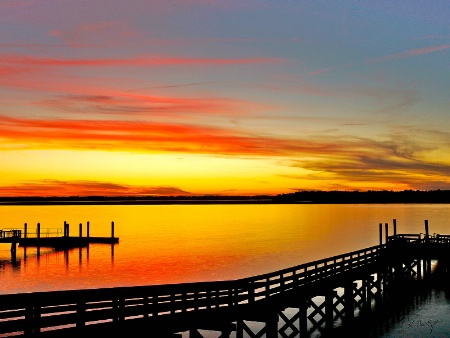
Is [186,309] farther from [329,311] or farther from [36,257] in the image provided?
[36,257]

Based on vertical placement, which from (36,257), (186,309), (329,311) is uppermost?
(186,309)

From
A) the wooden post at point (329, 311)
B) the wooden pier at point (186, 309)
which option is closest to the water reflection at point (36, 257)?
the wooden pier at point (186, 309)

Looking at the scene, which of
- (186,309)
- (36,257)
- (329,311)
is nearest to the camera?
(186,309)

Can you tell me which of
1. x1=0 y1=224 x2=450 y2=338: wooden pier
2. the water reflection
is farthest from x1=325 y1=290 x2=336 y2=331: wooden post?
the water reflection

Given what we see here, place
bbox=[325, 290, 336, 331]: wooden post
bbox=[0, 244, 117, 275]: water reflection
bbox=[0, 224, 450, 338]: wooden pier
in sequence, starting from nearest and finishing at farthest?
bbox=[0, 224, 450, 338]: wooden pier, bbox=[325, 290, 336, 331]: wooden post, bbox=[0, 244, 117, 275]: water reflection

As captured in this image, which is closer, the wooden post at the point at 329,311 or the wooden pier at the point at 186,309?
the wooden pier at the point at 186,309

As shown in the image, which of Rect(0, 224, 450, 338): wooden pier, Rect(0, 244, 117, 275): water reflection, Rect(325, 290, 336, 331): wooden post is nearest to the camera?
Rect(0, 224, 450, 338): wooden pier

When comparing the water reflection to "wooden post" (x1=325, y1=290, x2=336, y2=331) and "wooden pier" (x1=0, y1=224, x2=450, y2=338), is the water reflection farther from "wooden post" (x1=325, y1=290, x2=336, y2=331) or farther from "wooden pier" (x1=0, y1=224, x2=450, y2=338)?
"wooden post" (x1=325, y1=290, x2=336, y2=331)

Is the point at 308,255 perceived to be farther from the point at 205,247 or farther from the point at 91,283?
the point at 91,283

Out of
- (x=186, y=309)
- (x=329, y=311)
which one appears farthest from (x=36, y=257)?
(x=186, y=309)

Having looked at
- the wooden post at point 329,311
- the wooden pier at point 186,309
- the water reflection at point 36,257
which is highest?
the wooden pier at point 186,309

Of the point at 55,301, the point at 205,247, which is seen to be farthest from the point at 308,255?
the point at 55,301

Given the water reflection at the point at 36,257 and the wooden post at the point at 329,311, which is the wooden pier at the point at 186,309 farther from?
the water reflection at the point at 36,257

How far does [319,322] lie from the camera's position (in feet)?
88.7
